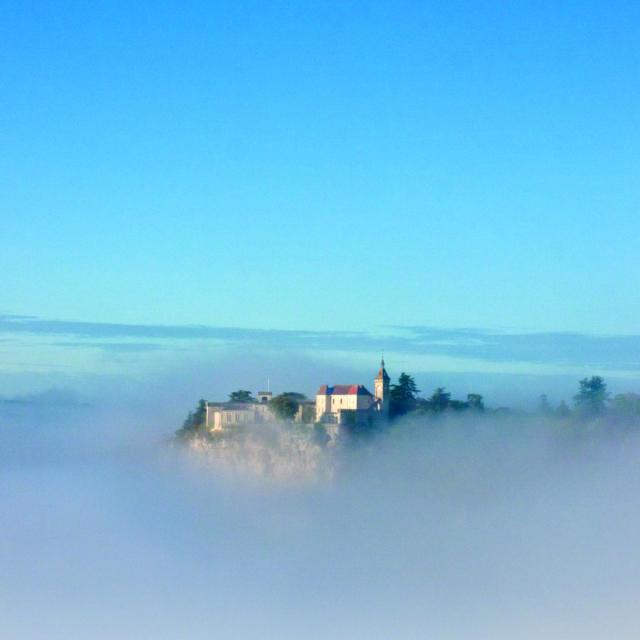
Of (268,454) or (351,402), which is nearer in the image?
(351,402)

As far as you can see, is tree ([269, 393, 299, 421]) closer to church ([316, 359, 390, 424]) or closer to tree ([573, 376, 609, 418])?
church ([316, 359, 390, 424])

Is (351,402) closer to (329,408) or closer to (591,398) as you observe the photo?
(329,408)

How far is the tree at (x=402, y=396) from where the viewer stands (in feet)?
337

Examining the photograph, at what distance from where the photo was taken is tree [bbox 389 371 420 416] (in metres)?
103

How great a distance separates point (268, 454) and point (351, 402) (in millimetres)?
15501

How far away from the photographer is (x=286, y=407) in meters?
101

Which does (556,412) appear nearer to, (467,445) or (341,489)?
(467,445)

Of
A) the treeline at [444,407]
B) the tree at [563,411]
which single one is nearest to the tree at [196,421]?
the treeline at [444,407]

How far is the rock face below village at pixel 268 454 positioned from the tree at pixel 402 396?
8688mm

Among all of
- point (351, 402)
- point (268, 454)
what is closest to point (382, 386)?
point (351, 402)

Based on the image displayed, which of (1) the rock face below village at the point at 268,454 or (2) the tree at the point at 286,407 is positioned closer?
(2) the tree at the point at 286,407

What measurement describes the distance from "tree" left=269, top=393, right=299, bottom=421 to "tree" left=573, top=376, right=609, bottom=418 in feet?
124

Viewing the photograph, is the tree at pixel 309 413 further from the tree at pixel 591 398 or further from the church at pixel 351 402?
the tree at pixel 591 398

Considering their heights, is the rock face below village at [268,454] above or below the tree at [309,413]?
below
